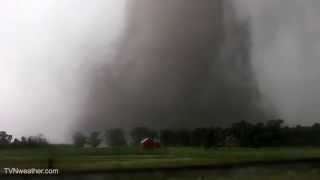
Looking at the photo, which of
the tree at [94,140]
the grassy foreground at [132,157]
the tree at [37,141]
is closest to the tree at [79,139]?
the tree at [94,140]

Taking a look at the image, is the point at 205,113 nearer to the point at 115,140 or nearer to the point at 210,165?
the point at 115,140

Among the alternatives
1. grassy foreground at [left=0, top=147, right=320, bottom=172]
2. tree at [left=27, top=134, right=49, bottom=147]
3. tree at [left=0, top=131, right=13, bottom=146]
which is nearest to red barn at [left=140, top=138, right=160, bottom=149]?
grassy foreground at [left=0, top=147, right=320, bottom=172]

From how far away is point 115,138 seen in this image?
33.4 meters

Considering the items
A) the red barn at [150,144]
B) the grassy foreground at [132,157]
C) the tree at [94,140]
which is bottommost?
the grassy foreground at [132,157]

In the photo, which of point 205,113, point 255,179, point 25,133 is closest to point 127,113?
point 205,113

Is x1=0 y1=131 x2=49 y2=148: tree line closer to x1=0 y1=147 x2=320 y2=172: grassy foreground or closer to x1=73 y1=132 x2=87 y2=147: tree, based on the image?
x1=0 y1=147 x2=320 y2=172: grassy foreground

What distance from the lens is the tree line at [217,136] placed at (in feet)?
107

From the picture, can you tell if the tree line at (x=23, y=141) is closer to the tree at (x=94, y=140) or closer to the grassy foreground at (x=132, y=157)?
the grassy foreground at (x=132, y=157)

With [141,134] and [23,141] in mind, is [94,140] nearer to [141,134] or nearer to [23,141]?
[141,134]

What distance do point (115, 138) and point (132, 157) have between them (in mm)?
4778

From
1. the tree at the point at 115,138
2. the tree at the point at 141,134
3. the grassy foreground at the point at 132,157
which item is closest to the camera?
the grassy foreground at the point at 132,157

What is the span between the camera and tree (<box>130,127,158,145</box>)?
109 ft

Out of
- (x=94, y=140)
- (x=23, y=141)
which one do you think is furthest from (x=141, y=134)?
(x=23, y=141)

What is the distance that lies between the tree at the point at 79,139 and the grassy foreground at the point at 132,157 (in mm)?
1368
